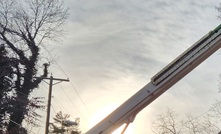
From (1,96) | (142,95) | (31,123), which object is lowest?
(142,95)

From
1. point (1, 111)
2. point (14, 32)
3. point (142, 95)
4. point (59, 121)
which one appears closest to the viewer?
point (142, 95)

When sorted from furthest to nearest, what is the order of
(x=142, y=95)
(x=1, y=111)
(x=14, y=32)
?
(x=14, y=32) → (x=1, y=111) → (x=142, y=95)

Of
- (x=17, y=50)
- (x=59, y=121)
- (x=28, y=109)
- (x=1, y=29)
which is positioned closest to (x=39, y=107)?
(x=28, y=109)

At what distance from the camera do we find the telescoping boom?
6.47m

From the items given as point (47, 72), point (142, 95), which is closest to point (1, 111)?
point (47, 72)

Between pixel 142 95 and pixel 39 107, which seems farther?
pixel 39 107

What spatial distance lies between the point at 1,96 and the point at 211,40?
21.8 metres

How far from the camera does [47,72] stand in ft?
85.7

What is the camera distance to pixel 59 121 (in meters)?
58.9

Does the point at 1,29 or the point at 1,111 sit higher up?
the point at 1,29

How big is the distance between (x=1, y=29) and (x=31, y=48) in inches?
112

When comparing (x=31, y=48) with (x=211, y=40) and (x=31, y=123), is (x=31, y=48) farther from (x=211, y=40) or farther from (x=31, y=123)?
(x=211, y=40)

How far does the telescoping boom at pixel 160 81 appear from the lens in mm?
6473

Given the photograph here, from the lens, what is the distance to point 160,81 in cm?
652
